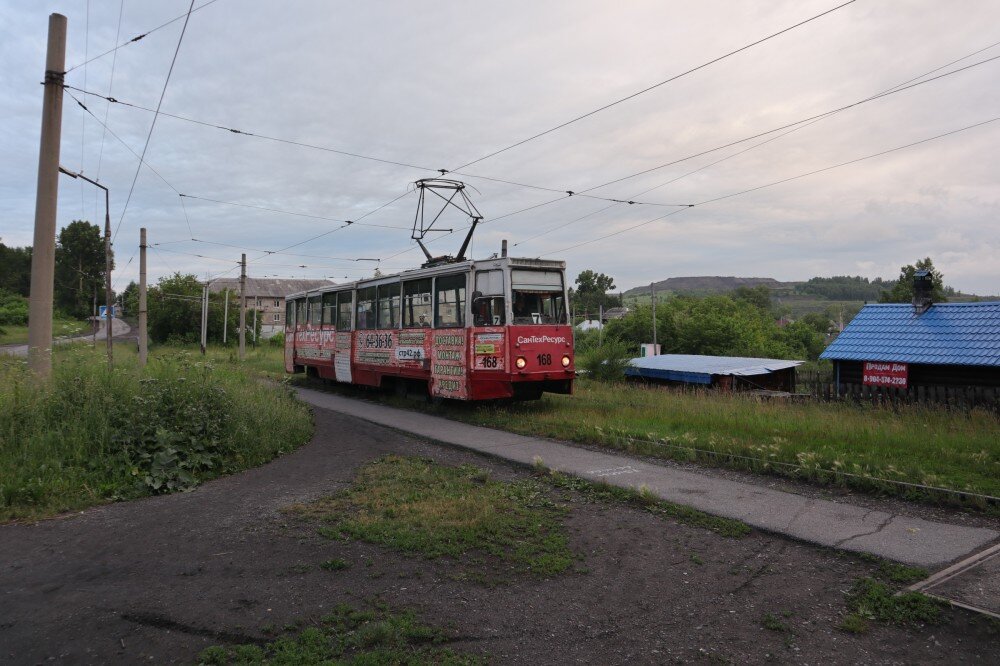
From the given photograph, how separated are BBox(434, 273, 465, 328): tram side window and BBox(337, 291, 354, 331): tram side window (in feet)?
17.5

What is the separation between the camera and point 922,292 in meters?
17.3

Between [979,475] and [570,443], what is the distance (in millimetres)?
5583

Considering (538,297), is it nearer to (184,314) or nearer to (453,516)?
(453,516)

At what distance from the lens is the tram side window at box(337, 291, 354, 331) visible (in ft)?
64.5

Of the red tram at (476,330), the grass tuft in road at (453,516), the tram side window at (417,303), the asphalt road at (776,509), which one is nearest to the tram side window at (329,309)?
the red tram at (476,330)

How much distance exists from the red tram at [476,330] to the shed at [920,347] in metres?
8.70

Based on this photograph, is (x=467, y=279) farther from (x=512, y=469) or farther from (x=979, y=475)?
(x=979, y=475)

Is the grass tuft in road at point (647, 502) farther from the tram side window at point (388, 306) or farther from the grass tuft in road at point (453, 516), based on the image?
the tram side window at point (388, 306)

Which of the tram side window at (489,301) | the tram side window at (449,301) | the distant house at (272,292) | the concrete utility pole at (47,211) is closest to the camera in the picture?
the concrete utility pole at (47,211)

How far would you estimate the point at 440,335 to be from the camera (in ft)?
48.8

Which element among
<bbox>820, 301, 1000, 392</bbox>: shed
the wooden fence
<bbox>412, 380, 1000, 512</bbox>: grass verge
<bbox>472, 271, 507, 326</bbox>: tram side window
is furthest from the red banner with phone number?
<bbox>472, 271, 507, 326</bbox>: tram side window

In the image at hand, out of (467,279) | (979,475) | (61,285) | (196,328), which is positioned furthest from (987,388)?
(61,285)

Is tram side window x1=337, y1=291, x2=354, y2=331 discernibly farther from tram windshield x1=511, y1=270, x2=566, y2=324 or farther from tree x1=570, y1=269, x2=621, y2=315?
tree x1=570, y1=269, x2=621, y2=315

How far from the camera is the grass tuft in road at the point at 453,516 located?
5582 millimetres
